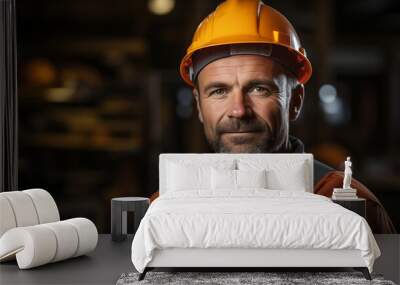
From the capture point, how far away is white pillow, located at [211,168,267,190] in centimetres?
579

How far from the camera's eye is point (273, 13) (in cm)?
630

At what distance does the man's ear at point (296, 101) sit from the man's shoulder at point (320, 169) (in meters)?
0.48

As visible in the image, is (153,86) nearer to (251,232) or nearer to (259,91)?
(259,91)

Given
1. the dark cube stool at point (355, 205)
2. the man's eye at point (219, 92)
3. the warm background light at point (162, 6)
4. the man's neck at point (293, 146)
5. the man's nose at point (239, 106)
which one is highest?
the warm background light at point (162, 6)

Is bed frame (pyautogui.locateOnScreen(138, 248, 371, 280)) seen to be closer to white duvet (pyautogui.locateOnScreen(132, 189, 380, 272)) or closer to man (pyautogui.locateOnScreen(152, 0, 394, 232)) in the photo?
white duvet (pyautogui.locateOnScreen(132, 189, 380, 272))

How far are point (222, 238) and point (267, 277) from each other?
1.47 feet

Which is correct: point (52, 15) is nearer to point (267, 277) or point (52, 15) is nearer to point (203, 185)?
point (203, 185)

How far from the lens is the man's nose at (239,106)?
20.4 feet

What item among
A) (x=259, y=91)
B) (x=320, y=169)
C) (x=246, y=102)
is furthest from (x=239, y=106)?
(x=320, y=169)

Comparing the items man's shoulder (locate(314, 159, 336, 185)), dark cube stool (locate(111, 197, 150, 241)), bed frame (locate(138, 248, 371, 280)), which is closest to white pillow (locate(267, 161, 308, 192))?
man's shoulder (locate(314, 159, 336, 185))

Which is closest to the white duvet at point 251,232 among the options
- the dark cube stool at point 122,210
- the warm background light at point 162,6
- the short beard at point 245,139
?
the dark cube stool at point 122,210

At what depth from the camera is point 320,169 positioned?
6441mm

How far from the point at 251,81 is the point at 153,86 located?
0.95 metres

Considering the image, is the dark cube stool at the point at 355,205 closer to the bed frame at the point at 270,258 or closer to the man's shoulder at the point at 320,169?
the man's shoulder at the point at 320,169
